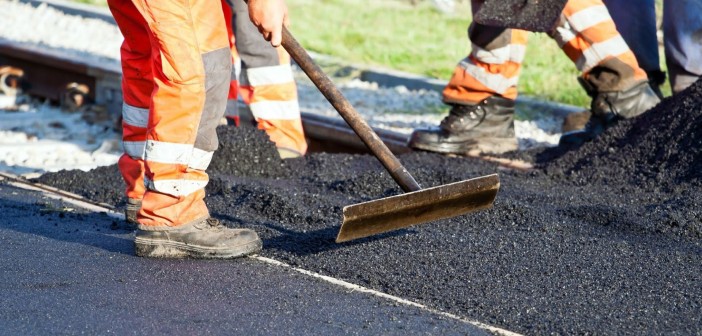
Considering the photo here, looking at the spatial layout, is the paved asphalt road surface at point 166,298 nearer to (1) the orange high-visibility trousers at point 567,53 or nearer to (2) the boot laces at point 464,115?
(2) the boot laces at point 464,115

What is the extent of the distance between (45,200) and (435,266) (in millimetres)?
2061

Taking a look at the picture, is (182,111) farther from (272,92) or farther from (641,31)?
(641,31)

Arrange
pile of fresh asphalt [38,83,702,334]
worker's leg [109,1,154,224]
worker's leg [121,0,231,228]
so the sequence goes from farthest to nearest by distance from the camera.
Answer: worker's leg [109,1,154,224], worker's leg [121,0,231,228], pile of fresh asphalt [38,83,702,334]

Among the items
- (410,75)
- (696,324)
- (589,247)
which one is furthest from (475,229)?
(410,75)

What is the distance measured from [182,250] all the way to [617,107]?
3.09 meters

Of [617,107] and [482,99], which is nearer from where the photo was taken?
[617,107]

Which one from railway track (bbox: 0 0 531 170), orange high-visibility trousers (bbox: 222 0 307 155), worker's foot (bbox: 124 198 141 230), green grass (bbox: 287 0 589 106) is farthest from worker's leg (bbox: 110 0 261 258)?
green grass (bbox: 287 0 589 106)

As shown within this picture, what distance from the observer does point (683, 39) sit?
261 inches

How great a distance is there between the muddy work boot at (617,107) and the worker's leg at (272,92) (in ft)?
5.06

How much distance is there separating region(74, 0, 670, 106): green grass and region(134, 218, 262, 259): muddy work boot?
443 cm

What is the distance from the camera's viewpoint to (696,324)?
145 inches

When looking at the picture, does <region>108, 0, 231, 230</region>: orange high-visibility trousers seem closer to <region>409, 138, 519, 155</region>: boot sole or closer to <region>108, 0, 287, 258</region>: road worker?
<region>108, 0, 287, 258</region>: road worker

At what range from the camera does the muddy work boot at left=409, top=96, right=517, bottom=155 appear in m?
6.59

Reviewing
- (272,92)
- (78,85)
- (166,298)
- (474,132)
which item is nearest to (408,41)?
(78,85)
